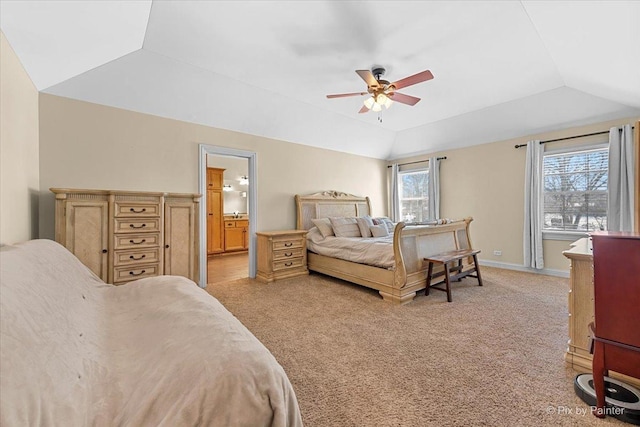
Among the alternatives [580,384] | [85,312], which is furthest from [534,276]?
[85,312]

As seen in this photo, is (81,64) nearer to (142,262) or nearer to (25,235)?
(25,235)

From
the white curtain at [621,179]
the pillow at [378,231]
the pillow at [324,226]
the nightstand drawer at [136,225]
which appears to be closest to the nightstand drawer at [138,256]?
the nightstand drawer at [136,225]

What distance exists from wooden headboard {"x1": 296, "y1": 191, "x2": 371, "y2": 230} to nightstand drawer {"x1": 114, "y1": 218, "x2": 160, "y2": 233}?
245 centimetres

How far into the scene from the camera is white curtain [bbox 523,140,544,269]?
4520 mm

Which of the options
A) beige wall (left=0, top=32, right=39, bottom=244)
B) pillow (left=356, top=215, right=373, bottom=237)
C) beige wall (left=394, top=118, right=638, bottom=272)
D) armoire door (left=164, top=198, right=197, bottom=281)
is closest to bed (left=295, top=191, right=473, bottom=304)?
pillow (left=356, top=215, right=373, bottom=237)

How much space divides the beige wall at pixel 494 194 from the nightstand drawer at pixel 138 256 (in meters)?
5.41

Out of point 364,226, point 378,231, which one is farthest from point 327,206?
point 378,231

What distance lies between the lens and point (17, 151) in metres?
2.21

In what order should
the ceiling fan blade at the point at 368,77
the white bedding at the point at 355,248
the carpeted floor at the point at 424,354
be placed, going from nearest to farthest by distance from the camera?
1. the carpeted floor at the point at 424,354
2. the ceiling fan blade at the point at 368,77
3. the white bedding at the point at 355,248

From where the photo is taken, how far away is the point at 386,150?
6.56 metres

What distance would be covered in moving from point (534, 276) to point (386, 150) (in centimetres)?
387

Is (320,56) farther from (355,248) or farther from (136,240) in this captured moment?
(136,240)

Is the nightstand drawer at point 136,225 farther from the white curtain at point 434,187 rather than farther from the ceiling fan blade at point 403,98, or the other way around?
the white curtain at point 434,187

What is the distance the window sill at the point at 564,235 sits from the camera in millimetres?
4202
